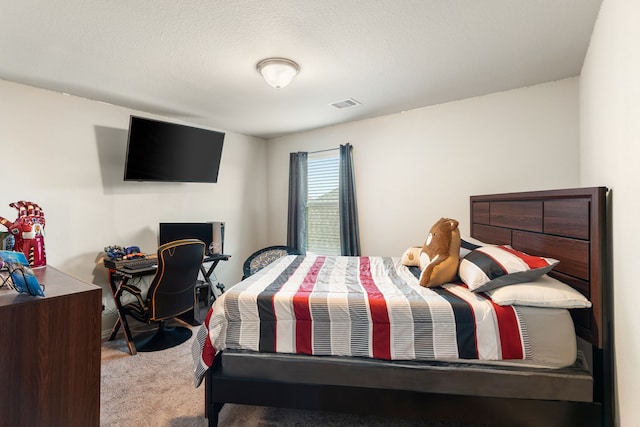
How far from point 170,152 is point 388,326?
302cm

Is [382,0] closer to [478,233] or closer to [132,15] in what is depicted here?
[132,15]

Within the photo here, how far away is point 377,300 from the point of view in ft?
5.67

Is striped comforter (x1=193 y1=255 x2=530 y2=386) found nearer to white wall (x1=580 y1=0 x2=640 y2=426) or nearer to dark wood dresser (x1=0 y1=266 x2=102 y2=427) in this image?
white wall (x1=580 y1=0 x2=640 y2=426)

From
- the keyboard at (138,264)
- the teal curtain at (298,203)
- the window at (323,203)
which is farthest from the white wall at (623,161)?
the keyboard at (138,264)

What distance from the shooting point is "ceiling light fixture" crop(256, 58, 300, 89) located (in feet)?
7.52

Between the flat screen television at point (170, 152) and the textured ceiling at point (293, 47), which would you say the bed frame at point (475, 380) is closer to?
the textured ceiling at point (293, 47)

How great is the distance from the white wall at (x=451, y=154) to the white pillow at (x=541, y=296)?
64.1 inches

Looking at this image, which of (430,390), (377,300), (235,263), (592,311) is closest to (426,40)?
(377,300)

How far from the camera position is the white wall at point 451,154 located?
2.78 m

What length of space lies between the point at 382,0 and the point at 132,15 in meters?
1.44

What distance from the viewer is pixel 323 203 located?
4.42m

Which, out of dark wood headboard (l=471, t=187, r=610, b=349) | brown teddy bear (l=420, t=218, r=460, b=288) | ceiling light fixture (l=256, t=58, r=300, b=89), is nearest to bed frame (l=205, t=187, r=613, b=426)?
dark wood headboard (l=471, t=187, r=610, b=349)

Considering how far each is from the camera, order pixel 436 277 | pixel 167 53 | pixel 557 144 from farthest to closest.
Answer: pixel 557 144 < pixel 167 53 < pixel 436 277

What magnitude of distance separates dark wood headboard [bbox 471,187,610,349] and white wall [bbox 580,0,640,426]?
0.06 metres
